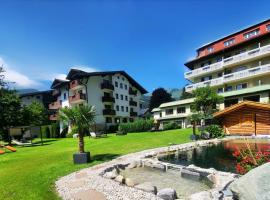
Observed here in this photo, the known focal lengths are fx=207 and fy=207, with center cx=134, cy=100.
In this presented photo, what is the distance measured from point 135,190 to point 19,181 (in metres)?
5.12

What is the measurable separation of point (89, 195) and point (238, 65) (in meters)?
35.5

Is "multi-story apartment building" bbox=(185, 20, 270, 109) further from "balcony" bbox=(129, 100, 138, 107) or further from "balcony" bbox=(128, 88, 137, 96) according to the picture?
"balcony" bbox=(129, 100, 138, 107)

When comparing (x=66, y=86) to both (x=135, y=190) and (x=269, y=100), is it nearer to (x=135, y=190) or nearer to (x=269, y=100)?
(x=269, y=100)

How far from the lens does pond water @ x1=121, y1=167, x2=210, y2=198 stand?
24.6ft

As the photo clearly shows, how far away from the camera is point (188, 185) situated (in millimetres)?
8031

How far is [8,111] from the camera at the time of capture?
98.8 feet

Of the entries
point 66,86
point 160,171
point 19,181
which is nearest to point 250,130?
point 160,171

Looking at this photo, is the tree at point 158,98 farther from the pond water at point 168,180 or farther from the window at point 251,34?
the pond water at point 168,180

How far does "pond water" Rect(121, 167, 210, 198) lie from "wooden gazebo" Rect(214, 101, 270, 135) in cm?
1643

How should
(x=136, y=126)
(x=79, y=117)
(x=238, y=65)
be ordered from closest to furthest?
1. (x=79, y=117)
2. (x=238, y=65)
3. (x=136, y=126)

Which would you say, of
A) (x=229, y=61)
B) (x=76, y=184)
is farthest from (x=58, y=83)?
(x=76, y=184)

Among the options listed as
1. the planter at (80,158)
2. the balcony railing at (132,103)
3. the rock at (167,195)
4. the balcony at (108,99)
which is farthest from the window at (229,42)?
the rock at (167,195)

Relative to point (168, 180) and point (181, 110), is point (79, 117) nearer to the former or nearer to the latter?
point (168, 180)

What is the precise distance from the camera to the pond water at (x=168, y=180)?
7510 mm
